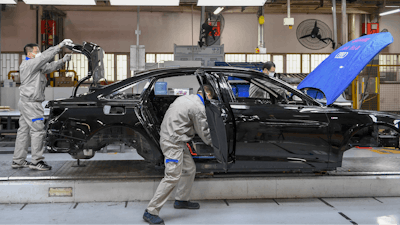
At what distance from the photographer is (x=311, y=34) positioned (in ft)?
48.6

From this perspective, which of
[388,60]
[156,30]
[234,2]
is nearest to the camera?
[234,2]

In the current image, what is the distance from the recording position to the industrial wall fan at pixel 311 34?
14805 mm

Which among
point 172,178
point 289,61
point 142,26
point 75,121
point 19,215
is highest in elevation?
point 142,26

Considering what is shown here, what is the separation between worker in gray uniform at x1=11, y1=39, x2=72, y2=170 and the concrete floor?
82 centimetres

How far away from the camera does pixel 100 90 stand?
3885mm

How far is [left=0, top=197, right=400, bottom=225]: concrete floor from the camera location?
10.6 ft

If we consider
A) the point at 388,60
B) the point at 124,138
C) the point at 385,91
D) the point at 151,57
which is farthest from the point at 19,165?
the point at 388,60

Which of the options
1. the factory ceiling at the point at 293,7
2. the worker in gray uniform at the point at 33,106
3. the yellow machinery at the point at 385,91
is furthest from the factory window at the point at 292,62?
the worker in gray uniform at the point at 33,106

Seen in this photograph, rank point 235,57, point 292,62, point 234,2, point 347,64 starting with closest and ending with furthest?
point 347,64 < point 234,2 < point 235,57 < point 292,62

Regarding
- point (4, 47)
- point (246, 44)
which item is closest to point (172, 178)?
point (246, 44)

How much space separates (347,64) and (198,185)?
2.05m

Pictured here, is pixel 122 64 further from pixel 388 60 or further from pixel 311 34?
pixel 388 60

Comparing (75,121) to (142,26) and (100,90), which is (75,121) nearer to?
(100,90)

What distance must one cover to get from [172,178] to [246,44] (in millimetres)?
13081
